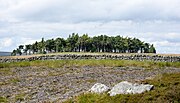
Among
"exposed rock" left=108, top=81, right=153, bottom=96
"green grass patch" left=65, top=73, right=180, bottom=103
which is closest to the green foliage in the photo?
"green grass patch" left=65, top=73, right=180, bottom=103

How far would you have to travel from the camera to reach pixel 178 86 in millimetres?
27078

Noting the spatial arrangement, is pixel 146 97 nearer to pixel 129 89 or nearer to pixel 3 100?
pixel 129 89

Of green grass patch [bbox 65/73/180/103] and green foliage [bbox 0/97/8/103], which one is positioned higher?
green grass patch [bbox 65/73/180/103]

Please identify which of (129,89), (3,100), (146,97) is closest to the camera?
(146,97)

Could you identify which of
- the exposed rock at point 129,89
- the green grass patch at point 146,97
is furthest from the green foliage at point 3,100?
the exposed rock at point 129,89

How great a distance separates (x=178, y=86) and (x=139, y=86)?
10.6 feet

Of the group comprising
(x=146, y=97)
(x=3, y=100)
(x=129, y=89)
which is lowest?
(x=3, y=100)

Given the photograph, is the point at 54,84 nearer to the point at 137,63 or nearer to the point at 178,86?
the point at 178,86

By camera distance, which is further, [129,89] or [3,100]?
[3,100]

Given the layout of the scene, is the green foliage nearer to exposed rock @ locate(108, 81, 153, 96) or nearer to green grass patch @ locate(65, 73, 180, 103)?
green grass patch @ locate(65, 73, 180, 103)

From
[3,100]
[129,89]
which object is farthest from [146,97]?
[3,100]

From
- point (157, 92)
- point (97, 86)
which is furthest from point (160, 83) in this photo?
point (97, 86)

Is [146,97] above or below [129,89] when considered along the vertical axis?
below

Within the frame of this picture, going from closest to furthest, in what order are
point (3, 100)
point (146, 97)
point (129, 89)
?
point (146, 97) < point (129, 89) < point (3, 100)
